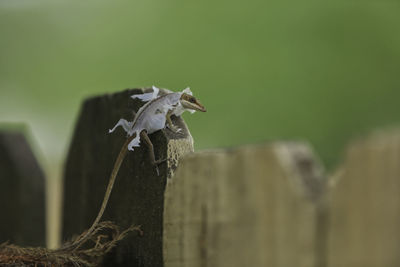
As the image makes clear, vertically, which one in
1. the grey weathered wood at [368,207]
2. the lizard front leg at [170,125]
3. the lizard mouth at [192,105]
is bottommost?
the grey weathered wood at [368,207]

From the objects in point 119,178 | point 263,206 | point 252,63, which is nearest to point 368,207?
point 263,206

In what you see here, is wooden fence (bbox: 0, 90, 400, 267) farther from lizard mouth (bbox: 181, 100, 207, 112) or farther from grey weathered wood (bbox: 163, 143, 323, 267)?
lizard mouth (bbox: 181, 100, 207, 112)

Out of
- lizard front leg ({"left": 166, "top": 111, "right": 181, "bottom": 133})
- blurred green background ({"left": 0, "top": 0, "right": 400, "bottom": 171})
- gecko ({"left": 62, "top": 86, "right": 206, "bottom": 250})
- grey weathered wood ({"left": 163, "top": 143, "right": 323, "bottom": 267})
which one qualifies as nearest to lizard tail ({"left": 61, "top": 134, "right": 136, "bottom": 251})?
gecko ({"left": 62, "top": 86, "right": 206, "bottom": 250})

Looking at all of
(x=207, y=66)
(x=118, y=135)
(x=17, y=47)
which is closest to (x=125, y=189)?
(x=118, y=135)

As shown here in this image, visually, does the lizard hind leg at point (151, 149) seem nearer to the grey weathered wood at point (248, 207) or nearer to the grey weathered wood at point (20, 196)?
the grey weathered wood at point (248, 207)

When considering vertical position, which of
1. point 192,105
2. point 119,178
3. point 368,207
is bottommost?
point 368,207

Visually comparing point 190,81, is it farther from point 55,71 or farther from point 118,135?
point 118,135

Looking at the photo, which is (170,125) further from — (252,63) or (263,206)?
(252,63)


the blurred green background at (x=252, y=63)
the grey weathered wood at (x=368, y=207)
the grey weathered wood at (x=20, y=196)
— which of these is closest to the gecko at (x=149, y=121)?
the grey weathered wood at (x=368, y=207)
